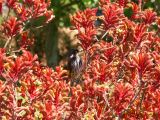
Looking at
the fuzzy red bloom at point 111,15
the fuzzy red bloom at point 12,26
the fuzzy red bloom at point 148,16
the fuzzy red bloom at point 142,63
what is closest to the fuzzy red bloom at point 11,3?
the fuzzy red bloom at point 12,26

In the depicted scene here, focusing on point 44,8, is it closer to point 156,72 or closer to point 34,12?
point 34,12

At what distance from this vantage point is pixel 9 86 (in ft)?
11.5

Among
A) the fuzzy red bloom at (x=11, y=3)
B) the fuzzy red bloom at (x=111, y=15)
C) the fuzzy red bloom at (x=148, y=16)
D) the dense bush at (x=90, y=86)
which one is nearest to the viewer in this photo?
the dense bush at (x=90, y=86)

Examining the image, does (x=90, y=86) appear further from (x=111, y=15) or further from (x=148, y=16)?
(x=148, y=16)

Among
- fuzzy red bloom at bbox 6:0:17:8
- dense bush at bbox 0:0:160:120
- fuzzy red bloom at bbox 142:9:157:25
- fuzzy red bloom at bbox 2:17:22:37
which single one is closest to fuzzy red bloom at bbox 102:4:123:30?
dense bush at bbox 0:0:160:120

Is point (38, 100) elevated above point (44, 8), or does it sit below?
below

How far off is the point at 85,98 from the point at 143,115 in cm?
49

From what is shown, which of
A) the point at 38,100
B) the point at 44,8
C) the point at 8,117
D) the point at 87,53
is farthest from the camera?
the point at 44,8

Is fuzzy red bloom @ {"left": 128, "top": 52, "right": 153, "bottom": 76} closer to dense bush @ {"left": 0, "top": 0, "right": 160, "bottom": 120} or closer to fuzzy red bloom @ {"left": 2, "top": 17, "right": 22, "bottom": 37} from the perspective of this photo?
dense bush @ {"left": 0, "top": 0, "right": 160, "bottom": 120}

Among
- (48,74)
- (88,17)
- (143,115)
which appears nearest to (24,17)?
(88,17)

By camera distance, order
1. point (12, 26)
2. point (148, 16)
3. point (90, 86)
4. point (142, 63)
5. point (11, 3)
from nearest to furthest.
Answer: point (142, 63) < point (90, 86) < point (12, 26) < point (148, 16) < point (11, 3)

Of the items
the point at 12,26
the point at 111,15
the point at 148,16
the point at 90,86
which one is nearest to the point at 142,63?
the point at 90,86

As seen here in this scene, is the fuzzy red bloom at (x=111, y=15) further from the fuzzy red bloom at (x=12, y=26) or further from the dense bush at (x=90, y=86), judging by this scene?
the fuzzy red bloom at (x=12, y=26)

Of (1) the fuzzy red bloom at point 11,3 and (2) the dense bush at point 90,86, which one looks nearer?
(2) the dense bush at point 90,86
